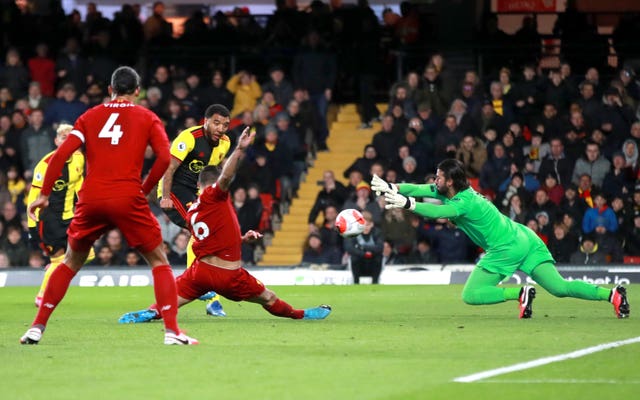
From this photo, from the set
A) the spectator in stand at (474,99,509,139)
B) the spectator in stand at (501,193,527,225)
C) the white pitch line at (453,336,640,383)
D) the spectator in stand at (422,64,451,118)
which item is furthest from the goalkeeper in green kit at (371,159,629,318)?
the spectator in stand at (422,64,451,118)

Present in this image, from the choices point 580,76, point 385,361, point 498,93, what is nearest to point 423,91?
point 498,93

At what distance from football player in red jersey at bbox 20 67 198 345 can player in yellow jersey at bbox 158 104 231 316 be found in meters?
3.70

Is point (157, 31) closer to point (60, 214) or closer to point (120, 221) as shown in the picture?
point (60, 214)

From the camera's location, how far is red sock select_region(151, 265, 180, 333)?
36.2 feet

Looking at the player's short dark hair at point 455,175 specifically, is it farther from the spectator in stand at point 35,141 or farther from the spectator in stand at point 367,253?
the spectator in stand at point 35,141

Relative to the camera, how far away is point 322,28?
28.3m

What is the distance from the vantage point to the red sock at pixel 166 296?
1104cm

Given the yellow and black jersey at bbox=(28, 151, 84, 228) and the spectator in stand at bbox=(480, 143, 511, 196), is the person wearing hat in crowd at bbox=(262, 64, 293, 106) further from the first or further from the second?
the yellow and black jersey at bbox=(28, 151, 84, 228)

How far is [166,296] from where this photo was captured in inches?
436

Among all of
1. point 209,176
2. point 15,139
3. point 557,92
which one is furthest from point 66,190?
point 557,92

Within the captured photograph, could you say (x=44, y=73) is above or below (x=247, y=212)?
above

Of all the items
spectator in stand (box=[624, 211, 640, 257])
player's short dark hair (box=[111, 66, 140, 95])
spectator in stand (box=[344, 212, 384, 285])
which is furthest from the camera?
spectator in stand (box=[624, 211, 640, 257])

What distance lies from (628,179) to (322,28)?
7598 millimetres

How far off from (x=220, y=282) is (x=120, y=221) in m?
2.34
